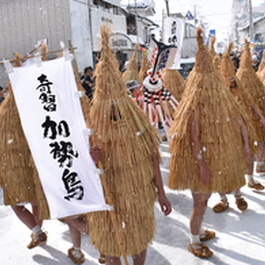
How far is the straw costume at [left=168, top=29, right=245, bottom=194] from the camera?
9.50 ft

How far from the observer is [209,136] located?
9.50 ft

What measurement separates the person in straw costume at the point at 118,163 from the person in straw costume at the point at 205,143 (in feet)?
2.45

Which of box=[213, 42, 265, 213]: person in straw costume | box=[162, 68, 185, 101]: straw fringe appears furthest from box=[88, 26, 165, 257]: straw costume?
box=[162, 68, 185, 101]: straw fringe

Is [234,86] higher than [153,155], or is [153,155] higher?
[234,86]

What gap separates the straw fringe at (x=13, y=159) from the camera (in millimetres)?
3154

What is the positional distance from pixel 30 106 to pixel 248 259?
89.6 inches

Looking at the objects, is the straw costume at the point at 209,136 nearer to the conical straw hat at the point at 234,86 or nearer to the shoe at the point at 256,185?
the conical straw hat at the point at 234,86

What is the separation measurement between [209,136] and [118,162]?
3.35ft

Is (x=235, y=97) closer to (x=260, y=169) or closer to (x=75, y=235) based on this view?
(x=260, y=169)

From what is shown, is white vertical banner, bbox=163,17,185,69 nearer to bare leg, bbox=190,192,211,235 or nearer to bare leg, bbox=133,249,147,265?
bare leg, bbox=190,192,211,235

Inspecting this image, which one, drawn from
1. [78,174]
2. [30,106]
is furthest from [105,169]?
[30,106]

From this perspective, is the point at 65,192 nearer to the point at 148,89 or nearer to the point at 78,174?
the point at 78,174

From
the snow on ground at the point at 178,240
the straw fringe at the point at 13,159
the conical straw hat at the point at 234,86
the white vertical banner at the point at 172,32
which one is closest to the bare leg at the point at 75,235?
the snow on ground at the point at 178,240

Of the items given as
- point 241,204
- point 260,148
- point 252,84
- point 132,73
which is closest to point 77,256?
point 241,204
